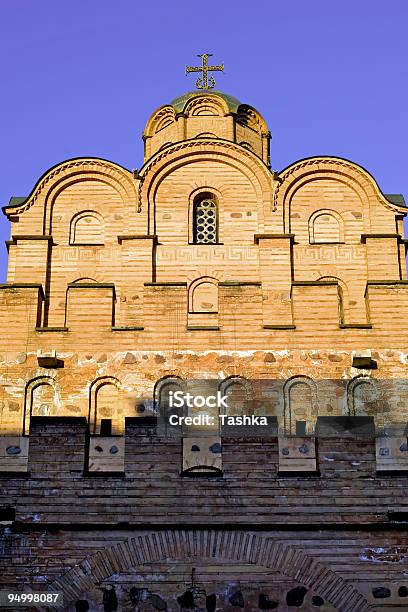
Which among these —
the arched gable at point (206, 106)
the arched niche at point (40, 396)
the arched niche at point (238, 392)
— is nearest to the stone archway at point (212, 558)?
the arched niche at point (238, 392)

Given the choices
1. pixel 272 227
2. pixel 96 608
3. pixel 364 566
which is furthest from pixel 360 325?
pixel 96 608

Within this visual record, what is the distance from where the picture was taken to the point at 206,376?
788 inches

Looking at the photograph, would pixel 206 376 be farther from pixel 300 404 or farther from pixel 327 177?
pixel 327 177

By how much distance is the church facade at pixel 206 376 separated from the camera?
14.2 meters

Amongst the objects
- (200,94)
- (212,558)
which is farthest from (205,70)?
(212,558)

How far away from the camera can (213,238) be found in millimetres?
25312

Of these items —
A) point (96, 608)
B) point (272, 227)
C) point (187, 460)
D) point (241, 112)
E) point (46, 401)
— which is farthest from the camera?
point (241, 112)

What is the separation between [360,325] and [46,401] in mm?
5324

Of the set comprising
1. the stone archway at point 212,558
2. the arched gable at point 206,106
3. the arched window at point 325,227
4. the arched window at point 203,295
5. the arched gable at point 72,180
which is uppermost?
the arched gable at point 206,106

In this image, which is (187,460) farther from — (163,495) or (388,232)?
(388,232)

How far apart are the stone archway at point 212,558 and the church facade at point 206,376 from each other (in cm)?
2

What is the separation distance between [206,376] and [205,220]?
6.28 m

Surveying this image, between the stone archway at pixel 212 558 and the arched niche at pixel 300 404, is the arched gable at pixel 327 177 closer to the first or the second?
the arched niche at pixel 300 404

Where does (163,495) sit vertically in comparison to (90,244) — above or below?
below
